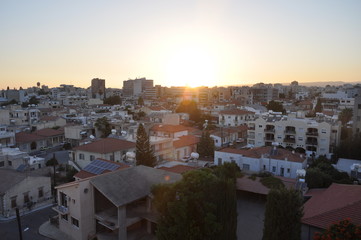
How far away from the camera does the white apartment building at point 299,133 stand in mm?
38125

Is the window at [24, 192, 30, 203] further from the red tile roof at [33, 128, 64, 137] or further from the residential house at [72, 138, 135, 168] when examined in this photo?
the red tile roof at [33, 128, 64, 137]

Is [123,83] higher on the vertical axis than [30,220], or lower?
higher

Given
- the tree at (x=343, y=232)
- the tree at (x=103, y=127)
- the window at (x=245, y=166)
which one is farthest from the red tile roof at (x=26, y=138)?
the tree at (x=343, y=232)

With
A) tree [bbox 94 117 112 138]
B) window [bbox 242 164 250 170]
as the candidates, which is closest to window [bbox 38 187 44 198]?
window [bbox 242 164 250 170]

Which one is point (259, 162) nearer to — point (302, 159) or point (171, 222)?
point (302, 159)

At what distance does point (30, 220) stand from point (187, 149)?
2241 cm

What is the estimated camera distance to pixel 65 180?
2902 cm

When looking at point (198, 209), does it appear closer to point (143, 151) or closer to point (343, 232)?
point (343, 232)

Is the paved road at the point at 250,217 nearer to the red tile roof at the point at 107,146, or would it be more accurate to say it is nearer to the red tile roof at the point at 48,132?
the red tile roof at the point at 107,146

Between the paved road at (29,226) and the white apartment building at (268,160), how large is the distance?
18.3 meters

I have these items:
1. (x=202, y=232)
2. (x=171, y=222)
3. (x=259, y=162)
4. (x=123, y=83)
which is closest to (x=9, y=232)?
(x=171, y=222)

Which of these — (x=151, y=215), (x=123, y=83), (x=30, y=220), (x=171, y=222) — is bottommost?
(x=30, y=220)

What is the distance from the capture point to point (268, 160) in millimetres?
27984

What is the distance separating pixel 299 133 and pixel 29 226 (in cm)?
3553
